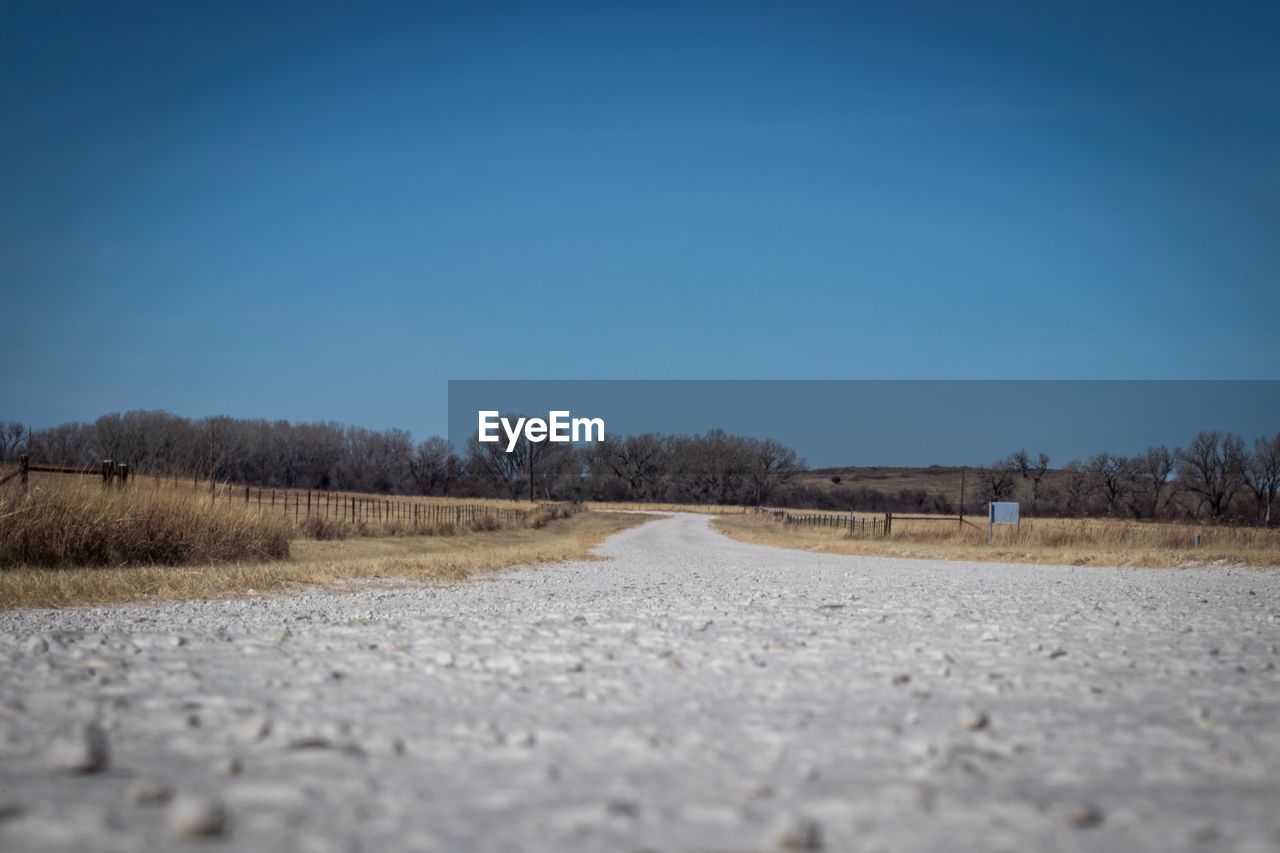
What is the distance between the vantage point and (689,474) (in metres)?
118

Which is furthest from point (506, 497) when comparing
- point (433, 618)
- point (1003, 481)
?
point (433, 618)

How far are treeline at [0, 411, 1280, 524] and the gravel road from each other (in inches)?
2985

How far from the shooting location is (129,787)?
277 cm

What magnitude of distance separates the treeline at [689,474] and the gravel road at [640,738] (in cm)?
7582

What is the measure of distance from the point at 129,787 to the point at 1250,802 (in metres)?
3.27

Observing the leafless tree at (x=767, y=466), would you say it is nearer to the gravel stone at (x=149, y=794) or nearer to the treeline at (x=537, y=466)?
the treeline at (x=537, y=466)

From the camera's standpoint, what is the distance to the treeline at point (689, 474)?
7938 cm

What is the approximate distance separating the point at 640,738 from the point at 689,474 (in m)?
115

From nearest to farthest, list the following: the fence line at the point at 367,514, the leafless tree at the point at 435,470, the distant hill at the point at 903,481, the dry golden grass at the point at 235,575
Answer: the dry golden grass at the point at 235,575 < the fence line at the point at 367,514 < the leafless tree at the point at 435,470 < the distant hill at the point at 903,481

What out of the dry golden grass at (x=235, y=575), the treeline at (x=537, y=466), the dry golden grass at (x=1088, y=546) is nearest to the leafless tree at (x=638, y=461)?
the treeline at (x=537, y=466)

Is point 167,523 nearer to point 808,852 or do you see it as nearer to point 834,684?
point 834,684

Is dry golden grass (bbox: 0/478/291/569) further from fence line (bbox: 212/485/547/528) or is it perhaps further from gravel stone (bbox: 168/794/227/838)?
gravel stone (bbox: 168/794/227/838)

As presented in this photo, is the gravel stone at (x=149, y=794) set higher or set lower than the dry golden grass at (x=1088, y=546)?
higher

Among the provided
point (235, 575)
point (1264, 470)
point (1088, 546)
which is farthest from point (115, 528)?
point (1264, 470)
